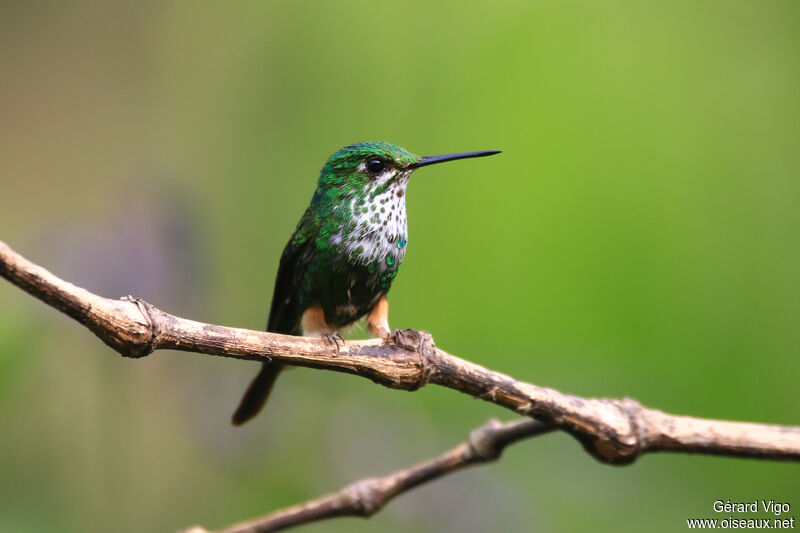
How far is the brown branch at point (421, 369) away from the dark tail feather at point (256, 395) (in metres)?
0.85

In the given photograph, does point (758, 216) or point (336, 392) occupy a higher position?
point (758, 216)

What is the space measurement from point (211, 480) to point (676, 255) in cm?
269

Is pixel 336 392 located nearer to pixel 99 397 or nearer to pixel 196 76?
pixel 99 397

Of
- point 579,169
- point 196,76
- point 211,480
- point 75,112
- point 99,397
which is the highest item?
point 196,76

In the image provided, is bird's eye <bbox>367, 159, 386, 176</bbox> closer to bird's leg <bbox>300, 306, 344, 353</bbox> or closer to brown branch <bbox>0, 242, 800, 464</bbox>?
bird's leg <bbox>300, 306, 344, 353</bbox>

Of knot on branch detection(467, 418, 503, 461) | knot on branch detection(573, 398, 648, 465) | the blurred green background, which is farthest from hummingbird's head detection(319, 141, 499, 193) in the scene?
the blurred green background

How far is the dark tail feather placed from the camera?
→ 9.35ft

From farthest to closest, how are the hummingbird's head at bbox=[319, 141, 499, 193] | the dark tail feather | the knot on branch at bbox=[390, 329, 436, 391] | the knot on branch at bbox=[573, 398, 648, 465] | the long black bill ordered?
the dark tail feather, the hummingbird's head at bbox=[319, 141, 499, 193], the long black bill, the knot on branch at bbox=[573, 398, 648, 465], the knot on branch at bbox=[390, 329, 436, 391]

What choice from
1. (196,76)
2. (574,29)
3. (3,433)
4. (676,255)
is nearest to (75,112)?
(196,76)

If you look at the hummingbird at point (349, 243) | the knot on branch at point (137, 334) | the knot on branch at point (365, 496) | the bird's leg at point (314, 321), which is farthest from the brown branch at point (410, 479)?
the knot on branch at point (137, 334)

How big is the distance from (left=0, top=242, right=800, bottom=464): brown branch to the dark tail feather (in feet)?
2.80

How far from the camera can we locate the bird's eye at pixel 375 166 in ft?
8.89

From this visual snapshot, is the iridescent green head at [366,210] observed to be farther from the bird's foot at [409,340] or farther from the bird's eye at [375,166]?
the bird's foot at [409,340]

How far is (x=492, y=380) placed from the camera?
2.06m
